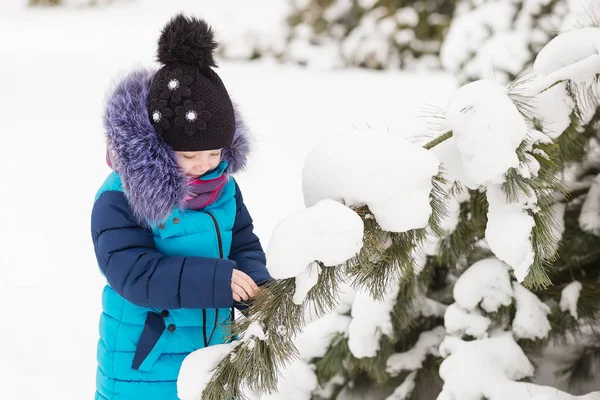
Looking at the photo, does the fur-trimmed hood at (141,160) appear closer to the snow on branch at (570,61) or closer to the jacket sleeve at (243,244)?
the jacket sleeve at (243,244)

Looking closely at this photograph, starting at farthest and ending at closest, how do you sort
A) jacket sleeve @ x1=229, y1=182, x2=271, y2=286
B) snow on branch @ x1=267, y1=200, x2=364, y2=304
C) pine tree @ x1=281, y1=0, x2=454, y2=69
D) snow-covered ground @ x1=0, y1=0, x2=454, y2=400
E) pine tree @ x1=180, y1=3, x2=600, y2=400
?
1. pine tree @ x1=281, y1=0, x2=454, y2=69
2. snow-covered ground @ x1=0, y1=0, x2=454, y2=400
3. jacket sleeve @ x1=229, y1=182, x2=271, y2=286
4. pine tree @ x1=180, y1=3, x2=600, y2=400
5. snow on branch @ x1=267, y1=200, x2=364, y2=304

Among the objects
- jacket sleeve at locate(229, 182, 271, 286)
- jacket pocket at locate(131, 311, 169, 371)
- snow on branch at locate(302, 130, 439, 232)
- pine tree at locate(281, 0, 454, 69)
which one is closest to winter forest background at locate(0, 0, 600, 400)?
snow on branch at locate(302, 130, 439, 232)

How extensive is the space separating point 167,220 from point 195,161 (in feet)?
0.49

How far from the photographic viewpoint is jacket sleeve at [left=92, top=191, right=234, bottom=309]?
1405 millimetres

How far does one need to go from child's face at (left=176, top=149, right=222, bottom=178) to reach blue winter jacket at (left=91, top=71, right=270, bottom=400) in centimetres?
3

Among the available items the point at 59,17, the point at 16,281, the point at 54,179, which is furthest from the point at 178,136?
the point at 59,17

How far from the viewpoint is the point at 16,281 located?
396 cm

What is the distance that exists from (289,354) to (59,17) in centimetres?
1508

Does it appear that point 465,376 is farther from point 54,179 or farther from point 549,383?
point 54,179

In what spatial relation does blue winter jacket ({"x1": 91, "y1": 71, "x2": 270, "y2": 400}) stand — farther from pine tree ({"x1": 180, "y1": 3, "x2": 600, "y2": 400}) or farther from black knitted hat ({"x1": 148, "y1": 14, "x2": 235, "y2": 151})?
pine tree ({"x1": 180, "y1": 3, "x2": 600, "y2": 400})

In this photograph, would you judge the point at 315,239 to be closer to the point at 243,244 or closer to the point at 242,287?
the point at 242,287

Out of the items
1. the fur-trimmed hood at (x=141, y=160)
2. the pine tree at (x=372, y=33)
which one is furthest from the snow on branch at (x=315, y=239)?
the pine tree at (x=372, y=33)

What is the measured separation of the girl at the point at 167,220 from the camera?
1428 millimetres

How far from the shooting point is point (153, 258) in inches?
57.1
